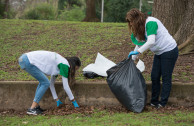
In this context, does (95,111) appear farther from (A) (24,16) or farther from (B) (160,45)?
(A) (24,16)

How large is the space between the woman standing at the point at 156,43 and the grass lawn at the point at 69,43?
0.80 m

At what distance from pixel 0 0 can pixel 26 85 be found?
664 inches

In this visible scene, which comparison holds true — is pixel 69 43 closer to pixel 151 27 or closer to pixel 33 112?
pixel 33 112

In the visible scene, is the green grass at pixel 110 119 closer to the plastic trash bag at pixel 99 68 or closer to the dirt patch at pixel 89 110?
the dirt patch at pixel 89 110

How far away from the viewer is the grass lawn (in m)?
6.13

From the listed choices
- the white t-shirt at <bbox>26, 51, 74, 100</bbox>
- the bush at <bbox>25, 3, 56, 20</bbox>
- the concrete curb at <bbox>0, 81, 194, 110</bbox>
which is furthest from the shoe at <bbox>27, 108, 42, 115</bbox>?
the bush at <bbox>25, 3, 56, 20</bbox>

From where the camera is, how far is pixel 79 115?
452cm

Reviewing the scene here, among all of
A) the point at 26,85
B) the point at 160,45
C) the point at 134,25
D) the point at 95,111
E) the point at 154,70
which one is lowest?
the point at 95,111

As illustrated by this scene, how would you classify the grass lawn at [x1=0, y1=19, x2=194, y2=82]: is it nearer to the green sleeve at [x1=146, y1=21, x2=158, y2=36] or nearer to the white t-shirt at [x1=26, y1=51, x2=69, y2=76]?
the white t-shirt at [x1=26, y1=51, x2=69, y2=76]

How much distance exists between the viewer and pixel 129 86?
14.8ft

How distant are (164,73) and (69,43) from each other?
4684 mm

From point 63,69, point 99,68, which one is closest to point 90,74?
point 99,68

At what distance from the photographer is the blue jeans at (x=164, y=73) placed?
4.49m

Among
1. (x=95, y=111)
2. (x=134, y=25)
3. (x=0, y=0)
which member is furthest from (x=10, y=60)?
(x=0, y=0)
